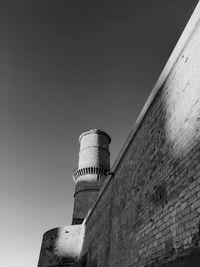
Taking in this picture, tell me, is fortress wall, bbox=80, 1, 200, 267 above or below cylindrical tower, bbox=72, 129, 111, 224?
below

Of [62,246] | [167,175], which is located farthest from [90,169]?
[167,175]

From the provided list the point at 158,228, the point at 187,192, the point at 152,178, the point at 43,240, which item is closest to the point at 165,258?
the point at 158,228

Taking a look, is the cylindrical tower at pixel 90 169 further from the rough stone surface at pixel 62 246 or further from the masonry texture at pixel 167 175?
the masonry texture at pixel 167 175

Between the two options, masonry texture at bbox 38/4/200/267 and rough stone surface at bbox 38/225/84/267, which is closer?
masonry texture at bbox 38/4/200/267

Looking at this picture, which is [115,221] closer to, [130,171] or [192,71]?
[130,171]

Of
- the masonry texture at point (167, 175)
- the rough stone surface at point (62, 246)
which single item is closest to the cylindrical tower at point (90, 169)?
the rough stone surface at point (62, 246)

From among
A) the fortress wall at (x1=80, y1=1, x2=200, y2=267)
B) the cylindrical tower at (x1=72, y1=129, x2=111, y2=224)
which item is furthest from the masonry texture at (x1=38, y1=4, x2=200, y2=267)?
the cylindrical tower at (x1=72, y1=129, x2=111, y2=224)

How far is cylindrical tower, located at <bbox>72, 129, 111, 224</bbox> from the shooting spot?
1942 centimetres

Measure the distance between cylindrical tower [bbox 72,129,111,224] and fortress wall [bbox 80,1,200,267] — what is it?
13.5m

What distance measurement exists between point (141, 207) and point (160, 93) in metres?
2.23

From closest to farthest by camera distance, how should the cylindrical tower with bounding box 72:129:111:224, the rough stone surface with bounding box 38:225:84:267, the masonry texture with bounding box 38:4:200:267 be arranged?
the masonry texture with bounding box 38:4:200:267
the rough stone surface with bounding box 38:225:84:267
the cylindrical tower with bounding box 72:129:111:224

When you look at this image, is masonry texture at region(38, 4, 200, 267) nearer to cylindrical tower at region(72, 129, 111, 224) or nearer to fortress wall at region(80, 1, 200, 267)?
fortress wall at region(80, 1, 200, 267)

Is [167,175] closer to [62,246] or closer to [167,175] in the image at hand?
[167,175]

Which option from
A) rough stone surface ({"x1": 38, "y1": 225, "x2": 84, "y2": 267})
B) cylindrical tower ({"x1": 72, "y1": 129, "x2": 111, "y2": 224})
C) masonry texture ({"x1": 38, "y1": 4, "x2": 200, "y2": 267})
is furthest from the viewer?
cylindrical tower ({"x1": 72, "y1": 129, "x2": 111, "y2": 224})
